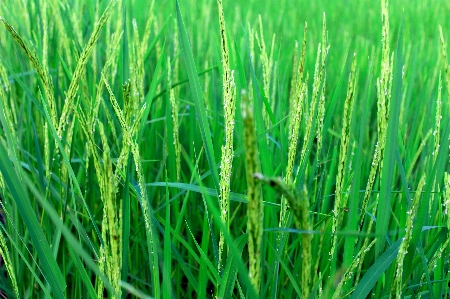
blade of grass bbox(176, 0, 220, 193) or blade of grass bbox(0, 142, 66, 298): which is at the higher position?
blade of grass bbox(176, 0, 220, 193)

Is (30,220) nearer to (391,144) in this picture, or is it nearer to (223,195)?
(223,195)

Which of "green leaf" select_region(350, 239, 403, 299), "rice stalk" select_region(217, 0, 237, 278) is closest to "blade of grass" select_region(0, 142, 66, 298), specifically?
"rice stalk" select_region(217, 0, 237, 278)

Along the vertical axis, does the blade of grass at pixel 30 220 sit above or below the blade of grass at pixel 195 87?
below

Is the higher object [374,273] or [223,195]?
[223,195]

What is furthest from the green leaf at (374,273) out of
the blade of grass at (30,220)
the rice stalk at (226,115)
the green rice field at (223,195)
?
the blade of grass at (30,220)

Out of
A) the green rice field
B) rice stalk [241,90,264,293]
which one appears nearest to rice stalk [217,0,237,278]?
the green rice field

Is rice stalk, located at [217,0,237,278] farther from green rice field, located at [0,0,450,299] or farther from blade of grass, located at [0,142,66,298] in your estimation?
blade of grass, located at [0,142,66,298]

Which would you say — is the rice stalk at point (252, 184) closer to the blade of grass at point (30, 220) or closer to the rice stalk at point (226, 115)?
the rice stalk at point (226, 115)

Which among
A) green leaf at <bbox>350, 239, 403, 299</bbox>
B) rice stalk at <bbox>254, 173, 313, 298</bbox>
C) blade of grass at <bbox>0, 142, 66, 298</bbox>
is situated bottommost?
green leaf at <bbox>350, 239, 403, 299</bbox>

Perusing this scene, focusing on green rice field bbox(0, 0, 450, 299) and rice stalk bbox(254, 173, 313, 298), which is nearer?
rice stalk bbox(254, 173, 313, 298)

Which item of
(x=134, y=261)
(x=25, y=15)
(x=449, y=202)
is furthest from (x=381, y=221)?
(x=25, y=15)

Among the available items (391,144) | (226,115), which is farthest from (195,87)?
(391,144)

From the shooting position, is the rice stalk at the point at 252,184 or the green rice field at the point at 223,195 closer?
the rice stalk at the point at 252,184
